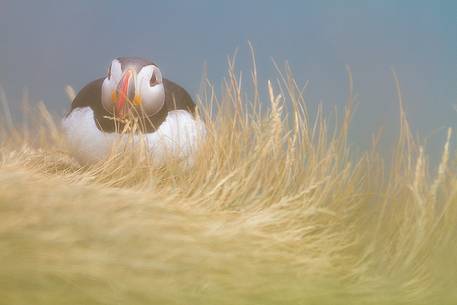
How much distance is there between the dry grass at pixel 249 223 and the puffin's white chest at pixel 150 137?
0.15ft

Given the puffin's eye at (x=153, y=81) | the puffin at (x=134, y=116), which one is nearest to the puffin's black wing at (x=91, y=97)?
the puffin at (x=134, y=116)

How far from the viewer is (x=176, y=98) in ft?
5.56

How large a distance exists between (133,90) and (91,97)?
0.66ft

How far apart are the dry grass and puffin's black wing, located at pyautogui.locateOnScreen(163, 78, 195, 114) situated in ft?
0.59

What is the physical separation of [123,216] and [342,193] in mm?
446

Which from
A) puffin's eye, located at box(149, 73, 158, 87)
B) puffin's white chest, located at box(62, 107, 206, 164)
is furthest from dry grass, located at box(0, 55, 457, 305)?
puffin's eye, located at box(149, 73, 158, 87)

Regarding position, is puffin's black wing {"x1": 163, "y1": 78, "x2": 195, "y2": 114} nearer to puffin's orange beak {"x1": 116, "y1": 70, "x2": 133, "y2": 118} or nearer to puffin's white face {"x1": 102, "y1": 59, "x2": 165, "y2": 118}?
puffin's white face {"x1": 102, "y1": 59, "x2": 165, "y2": 118}

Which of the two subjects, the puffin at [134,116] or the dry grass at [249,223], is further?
the puffin at [134,116]

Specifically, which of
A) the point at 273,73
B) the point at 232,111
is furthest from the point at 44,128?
the point at 273,73

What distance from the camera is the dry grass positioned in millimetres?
884

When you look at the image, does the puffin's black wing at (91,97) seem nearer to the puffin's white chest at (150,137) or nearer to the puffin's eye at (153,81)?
the puffin's white chest at (150,137)

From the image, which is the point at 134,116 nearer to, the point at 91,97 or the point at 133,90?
the point at 133,90

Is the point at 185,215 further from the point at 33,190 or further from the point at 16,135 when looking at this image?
the point at 16,135

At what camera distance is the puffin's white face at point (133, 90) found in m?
1.50
